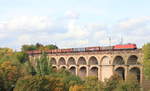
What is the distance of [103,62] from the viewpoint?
8406cm

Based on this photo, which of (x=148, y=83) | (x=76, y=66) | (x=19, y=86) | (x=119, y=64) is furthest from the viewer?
(x=76, y=66)

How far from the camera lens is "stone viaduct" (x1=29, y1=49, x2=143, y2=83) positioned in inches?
3002

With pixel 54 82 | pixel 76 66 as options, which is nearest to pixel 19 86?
pixel 54 82

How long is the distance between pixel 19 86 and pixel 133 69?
3621 centimetres

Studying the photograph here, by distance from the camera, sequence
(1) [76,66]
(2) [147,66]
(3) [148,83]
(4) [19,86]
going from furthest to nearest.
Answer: (1) [76,66], (3) [148,83], (2) [147,66], (4) [19,86]

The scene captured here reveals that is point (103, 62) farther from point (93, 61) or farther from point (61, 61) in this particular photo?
point (61, 61)

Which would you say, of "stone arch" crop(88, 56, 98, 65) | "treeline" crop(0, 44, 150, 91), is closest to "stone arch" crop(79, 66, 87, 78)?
"stone arch" crop(88, 56, 98, 65)

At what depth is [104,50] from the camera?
8356 centimetres

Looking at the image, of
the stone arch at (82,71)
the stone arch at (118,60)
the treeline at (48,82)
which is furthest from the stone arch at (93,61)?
the treeline at (48,82)

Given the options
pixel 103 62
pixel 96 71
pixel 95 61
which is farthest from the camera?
pixel 96 71

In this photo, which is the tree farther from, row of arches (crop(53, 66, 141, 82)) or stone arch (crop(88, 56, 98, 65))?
stone arch (crop(88, 56, 98, 65))

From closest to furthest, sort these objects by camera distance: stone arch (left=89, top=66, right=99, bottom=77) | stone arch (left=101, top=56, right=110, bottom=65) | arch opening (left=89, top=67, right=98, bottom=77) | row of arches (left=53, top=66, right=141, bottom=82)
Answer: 1. row of arches (left=53, top=66, right=141, bottom=82)
2. stone arch (left=101, top=56, right=110, bottom=65)
3. stone arch (left=89, top=66, right=99, bottom=77)
4. arch opening (left=89, top=67, right=98, bottom=77)

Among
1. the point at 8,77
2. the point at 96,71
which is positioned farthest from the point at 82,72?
the point at 8,77

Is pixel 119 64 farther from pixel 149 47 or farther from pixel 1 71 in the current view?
pixel 1 71
